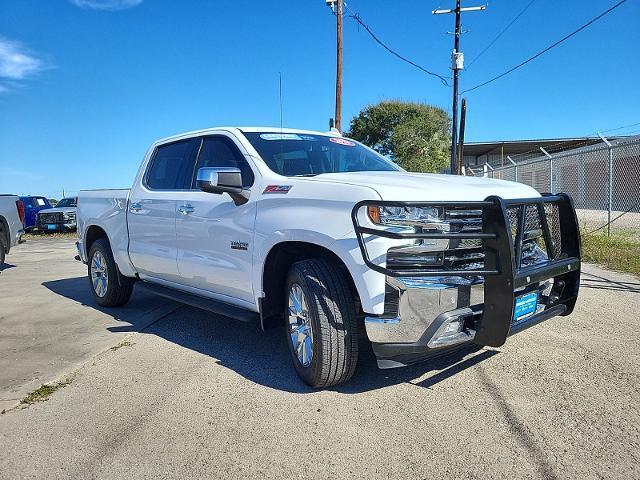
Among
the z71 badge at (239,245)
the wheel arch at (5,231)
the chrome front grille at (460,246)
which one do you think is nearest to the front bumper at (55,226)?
the wheel arch at (5,231)

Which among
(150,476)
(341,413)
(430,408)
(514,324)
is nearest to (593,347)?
(514,324)

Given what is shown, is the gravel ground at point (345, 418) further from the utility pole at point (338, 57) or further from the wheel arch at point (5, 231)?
the utility pole at point (338, 57)

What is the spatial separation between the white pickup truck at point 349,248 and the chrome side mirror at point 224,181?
1 centimetres

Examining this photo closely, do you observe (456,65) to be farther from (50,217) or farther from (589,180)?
(50,217)

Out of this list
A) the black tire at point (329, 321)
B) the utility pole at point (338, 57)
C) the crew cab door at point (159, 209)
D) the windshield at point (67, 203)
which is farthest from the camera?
the windshield at point (67, 203)

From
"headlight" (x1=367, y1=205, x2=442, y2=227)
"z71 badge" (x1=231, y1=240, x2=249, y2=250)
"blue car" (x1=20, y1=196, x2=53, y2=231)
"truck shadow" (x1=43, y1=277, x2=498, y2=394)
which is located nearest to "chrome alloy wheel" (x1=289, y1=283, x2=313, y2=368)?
"truck shadow" (x1=43, y1=277, x2=498, y2=394)

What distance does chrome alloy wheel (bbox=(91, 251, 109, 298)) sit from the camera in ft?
20.8

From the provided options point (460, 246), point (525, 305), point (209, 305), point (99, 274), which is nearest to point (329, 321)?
point (460, 246)

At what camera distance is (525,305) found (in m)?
3.34

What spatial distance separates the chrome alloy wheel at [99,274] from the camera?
635cm

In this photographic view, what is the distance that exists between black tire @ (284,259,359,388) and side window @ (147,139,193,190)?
2.22 meters

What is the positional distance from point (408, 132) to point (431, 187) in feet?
93.0

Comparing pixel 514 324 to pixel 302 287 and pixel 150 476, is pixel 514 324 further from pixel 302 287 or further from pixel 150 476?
pixel 150 476

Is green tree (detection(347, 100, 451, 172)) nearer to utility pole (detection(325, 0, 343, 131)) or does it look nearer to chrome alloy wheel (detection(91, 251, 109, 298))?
utility pole (detection(325, 0, 343, 131))
